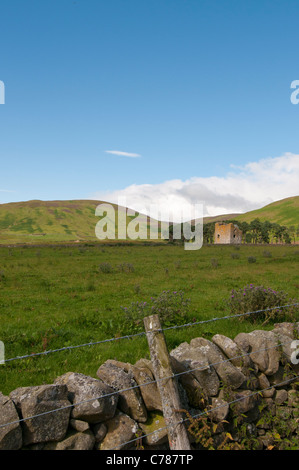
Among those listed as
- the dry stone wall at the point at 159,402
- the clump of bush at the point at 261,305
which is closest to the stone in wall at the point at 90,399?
the dry stone wall at the point at 159,402

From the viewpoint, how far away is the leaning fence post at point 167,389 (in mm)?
4242

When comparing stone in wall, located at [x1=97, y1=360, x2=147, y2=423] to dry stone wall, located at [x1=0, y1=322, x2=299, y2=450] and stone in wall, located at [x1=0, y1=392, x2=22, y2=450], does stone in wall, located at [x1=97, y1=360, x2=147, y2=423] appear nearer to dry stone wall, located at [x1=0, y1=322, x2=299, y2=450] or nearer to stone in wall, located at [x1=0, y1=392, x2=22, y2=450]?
dry stone wall, located at [x1=0, y1=322, x2=299, y2=450]

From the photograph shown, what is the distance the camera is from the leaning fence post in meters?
4.24

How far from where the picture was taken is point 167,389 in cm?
438

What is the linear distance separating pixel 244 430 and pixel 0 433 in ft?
12.6

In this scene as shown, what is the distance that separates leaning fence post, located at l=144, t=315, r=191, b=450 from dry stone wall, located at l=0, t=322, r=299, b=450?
266 millimetres

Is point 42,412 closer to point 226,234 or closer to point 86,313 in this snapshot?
point 86,313

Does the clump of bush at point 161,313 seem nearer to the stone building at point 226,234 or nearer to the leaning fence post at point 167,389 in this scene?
the leaning fence post at point 167,389

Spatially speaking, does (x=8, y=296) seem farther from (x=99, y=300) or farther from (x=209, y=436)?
(x=209, y=436)

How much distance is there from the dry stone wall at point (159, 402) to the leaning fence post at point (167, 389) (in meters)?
0.27

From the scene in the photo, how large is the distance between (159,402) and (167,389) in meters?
0.47

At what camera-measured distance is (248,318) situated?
10328 millimetres

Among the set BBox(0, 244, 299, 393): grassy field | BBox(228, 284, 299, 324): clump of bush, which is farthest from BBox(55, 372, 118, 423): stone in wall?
BBox(228, 284, 299, 324): clump of bush
